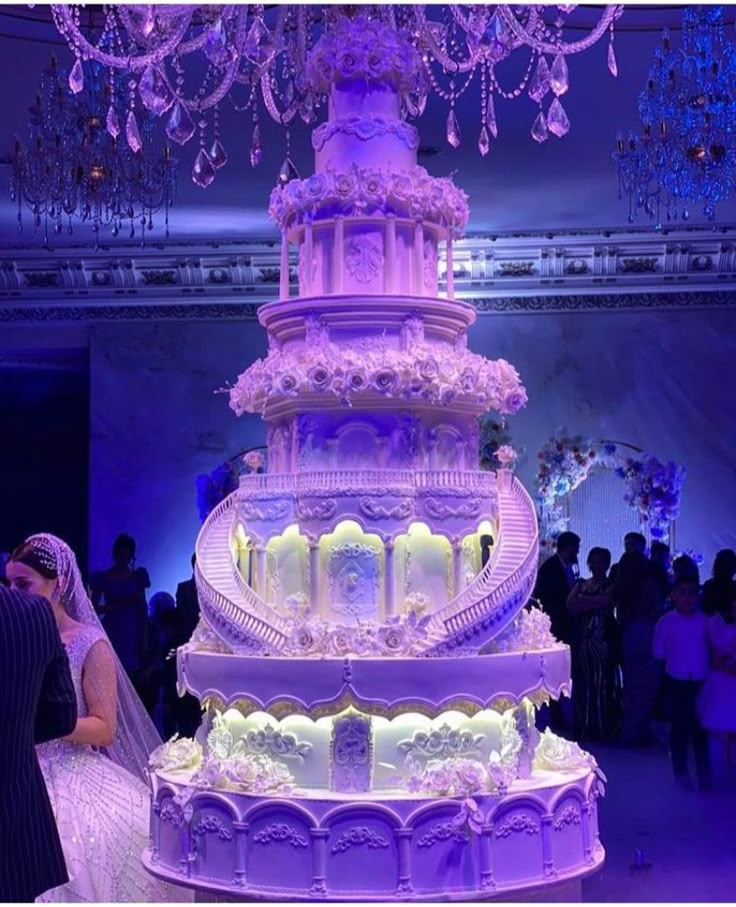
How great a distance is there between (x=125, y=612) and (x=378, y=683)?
5.59 m

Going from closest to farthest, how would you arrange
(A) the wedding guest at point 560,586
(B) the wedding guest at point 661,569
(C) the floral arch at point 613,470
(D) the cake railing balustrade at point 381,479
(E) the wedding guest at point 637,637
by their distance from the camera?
(D) the cake railing balustrade at point 381,479 < (E) the wedding guest at point 637,637 < (A) the wedding guest at point 560,586 < (B) the wedding guest at point 661,569 < (C) the floral arch at point 613,470

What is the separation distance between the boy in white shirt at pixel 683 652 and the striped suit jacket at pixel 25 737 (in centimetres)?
687

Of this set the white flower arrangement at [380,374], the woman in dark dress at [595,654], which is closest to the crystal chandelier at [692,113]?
the woman in dark dress at [595,654]

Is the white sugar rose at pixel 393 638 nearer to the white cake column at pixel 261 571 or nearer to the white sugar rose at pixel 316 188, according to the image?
the white cake column at pixel 261 571

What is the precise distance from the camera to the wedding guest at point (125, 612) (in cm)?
1012

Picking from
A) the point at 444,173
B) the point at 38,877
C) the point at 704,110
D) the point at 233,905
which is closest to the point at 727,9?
the point at 704,110

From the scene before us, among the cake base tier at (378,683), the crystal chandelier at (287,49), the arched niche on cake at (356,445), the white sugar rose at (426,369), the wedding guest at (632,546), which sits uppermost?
the crystal chandelier at (287,49)

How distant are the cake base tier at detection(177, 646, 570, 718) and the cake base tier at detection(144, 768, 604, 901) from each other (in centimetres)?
33

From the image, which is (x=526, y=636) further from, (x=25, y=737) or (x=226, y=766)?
(x=25, y=737)

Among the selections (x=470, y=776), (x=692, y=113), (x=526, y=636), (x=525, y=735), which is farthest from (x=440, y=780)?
(x=692, y=113)

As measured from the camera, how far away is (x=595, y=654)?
10.9m

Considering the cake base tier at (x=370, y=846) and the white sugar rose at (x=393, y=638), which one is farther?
the white sugar rose at (x=393, y=638)

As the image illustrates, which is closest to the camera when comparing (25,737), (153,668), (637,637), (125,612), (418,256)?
(25,737)

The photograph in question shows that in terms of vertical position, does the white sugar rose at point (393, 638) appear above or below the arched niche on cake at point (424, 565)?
below
